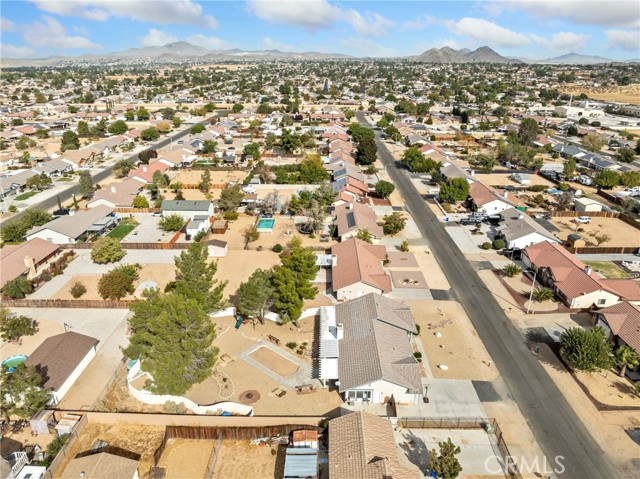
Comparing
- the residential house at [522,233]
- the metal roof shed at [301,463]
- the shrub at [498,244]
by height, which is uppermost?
the residential house at [522,233]

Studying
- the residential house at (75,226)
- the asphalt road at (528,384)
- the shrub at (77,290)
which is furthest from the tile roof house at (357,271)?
the residential house at (75,226)

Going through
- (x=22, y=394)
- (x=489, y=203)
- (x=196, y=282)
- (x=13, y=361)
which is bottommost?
(x=13, y=361)

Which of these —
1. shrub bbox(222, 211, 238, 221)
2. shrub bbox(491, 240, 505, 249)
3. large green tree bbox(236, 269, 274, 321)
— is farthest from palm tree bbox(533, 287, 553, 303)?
shrub bbox(222, 211, 238, 221)

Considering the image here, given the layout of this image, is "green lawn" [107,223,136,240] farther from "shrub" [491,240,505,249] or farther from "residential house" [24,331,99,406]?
"shrub" [491,240,505,249]

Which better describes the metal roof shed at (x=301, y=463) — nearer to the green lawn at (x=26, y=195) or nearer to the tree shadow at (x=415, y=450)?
the tree shadow at (x=415, y=450)

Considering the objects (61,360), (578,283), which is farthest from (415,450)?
(61,360)

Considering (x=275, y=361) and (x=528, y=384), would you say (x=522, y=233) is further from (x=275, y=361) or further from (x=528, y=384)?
(x=275, y=361)

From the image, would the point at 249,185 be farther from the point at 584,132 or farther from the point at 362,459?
the point at 584,132
